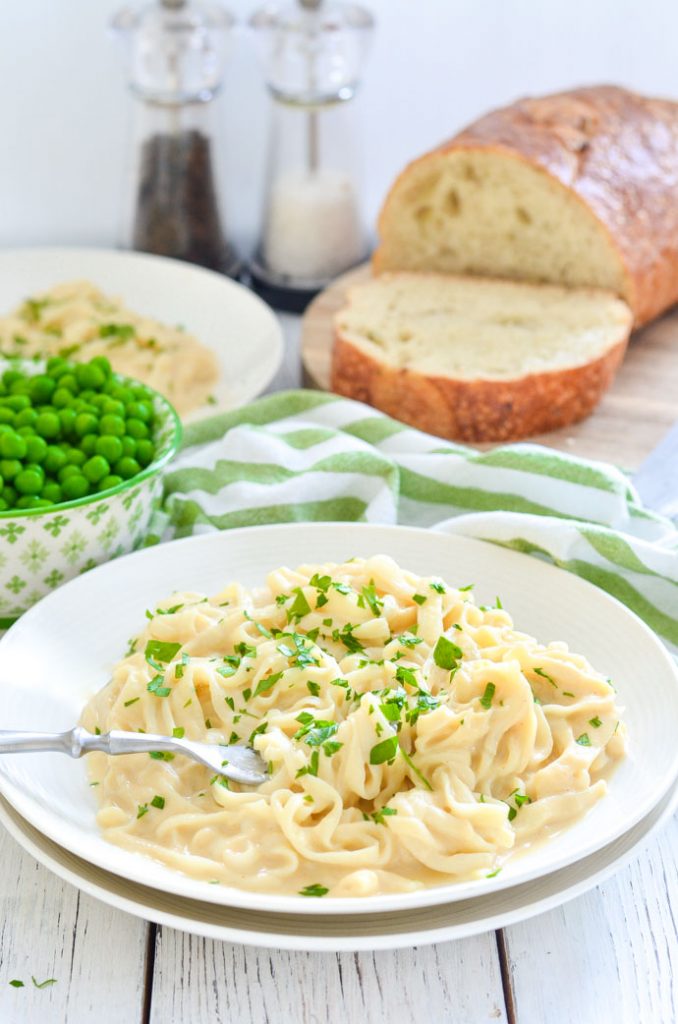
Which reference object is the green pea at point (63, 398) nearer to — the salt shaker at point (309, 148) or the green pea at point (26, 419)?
the green pea at point (26, 419)

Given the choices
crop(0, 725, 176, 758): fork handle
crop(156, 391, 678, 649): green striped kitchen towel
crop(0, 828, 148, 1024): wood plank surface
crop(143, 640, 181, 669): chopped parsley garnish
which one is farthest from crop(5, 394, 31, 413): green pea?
crop(0, 828, 148, 1024): wood plank surface

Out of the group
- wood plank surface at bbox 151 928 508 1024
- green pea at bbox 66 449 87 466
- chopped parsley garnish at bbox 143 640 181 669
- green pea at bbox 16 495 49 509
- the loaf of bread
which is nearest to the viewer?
wood plank surface at bbox 151 928 508 1024

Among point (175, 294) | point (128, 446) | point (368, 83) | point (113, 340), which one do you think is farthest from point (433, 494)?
point (368, 83)

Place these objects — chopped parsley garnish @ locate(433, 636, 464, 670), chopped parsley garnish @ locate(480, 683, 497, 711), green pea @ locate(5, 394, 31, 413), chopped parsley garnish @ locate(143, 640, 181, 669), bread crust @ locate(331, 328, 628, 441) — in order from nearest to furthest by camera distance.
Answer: chopped parsley garnish @ locate(480, 683, 497, 711) < chopped parsley garnish @ locate(433, 636, 464, 670) < chopped parsley garnish @ locate(143, 640, 181, 669) < green pea @ locate(5, 394, 31, 413) < bread crust @ locate(331, 328, 628, 441)

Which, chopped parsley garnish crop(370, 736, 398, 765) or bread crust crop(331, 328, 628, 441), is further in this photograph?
bread crust crop(331, 328, 628, 441)

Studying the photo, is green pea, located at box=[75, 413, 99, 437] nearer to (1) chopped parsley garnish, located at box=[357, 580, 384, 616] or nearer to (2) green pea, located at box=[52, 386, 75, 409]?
(2) green pea, located at box=[52, 386, 75, 409]

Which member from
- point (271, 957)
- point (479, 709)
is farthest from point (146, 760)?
point (479, 709)

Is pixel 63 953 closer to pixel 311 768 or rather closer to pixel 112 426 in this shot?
pixel 311 768
